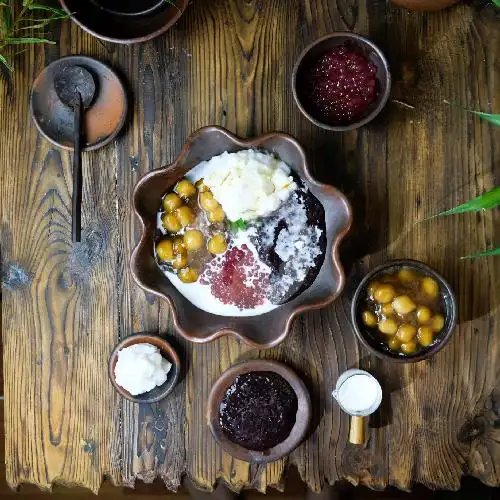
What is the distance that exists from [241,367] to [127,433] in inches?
19.7

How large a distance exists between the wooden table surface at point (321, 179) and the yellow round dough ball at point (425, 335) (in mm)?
161

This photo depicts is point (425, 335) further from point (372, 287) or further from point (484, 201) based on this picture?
point (484, 201)

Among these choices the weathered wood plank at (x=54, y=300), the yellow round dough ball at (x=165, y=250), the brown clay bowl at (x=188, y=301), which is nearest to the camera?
the brown clay bowl at (x=188, y=301)

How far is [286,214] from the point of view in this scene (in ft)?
6.98

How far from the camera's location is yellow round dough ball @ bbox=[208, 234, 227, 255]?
2094 mm

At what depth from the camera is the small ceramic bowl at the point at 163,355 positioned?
7.09ft

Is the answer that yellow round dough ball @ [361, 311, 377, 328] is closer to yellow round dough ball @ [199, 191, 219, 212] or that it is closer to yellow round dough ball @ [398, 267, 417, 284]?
yellow round dough ball @ [398, 267, 417, 284]

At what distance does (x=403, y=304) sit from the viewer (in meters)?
2.01

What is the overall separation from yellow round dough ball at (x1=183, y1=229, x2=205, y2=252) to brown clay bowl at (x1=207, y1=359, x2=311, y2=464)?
440 millimetres

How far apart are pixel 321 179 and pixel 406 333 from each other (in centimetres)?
60

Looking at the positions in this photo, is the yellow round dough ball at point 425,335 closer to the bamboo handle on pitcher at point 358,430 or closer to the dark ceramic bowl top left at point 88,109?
the bamboo handle on pitcher at point 358,430

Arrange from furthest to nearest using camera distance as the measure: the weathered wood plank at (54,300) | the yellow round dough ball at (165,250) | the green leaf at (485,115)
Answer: the weathered wood plank at (54,300) < the yellow round dough ball at (165,250) < the green leaf at (485,115)

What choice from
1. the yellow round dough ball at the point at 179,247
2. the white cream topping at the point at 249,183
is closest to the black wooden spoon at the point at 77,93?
the yellow round dough ball at the point at 179,247

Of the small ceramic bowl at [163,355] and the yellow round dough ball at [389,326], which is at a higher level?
the yellow round dough ball at [389,326]
